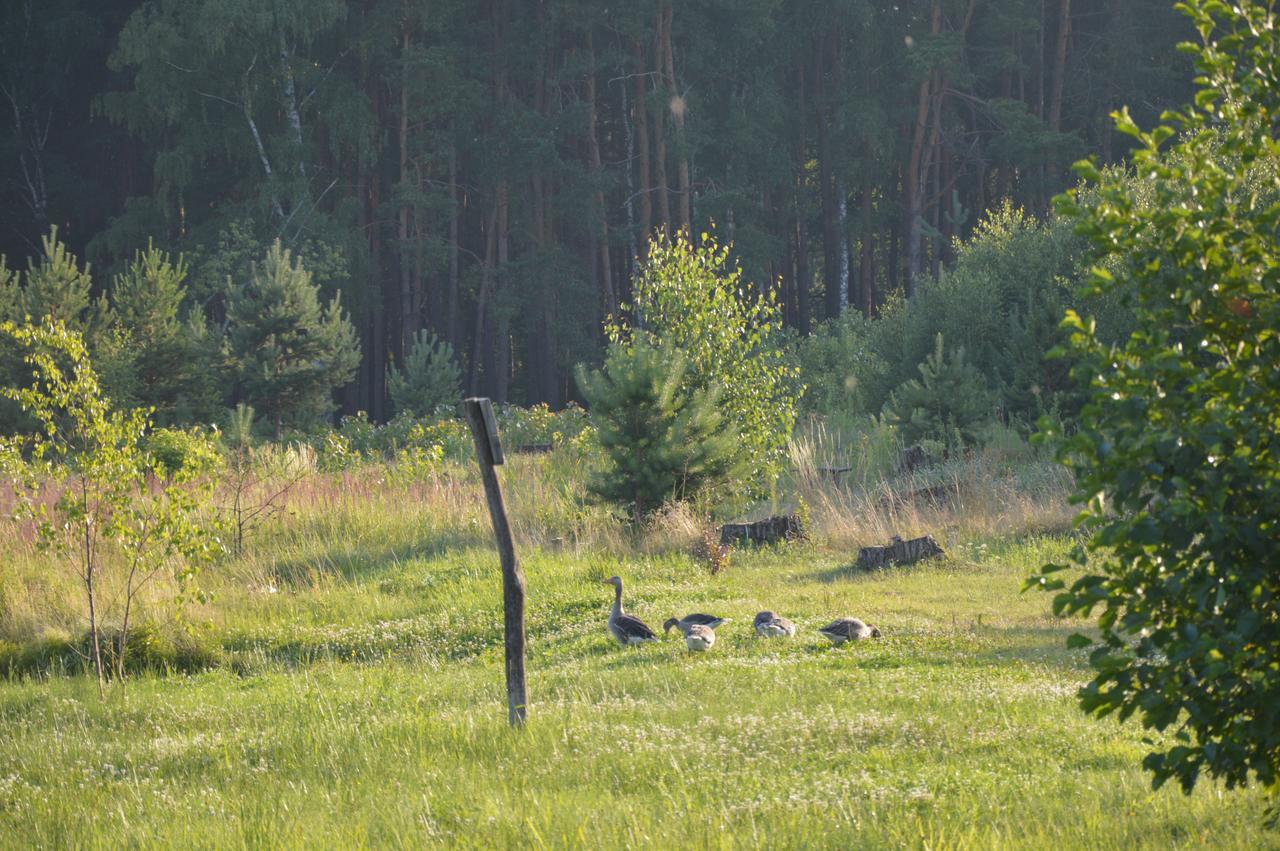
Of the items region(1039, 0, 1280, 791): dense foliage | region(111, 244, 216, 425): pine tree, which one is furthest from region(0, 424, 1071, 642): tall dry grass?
region(1039, 0, 1280, 791): dense foliage

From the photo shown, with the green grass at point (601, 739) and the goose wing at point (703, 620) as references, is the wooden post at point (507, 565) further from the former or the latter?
the goose wing at point (703, 620)

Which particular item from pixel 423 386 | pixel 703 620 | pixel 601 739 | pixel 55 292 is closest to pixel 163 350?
pixel 55 292

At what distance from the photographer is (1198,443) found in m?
3.51

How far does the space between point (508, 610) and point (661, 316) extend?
9.96 m

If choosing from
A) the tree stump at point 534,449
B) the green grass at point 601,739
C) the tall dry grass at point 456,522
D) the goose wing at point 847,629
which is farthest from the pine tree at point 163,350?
the goose wing at point 847,629

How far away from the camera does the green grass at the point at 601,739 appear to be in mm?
5355

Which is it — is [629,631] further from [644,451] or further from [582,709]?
[644,451]

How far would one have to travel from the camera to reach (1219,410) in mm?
3609

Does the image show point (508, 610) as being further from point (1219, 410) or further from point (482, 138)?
point (482, 138)

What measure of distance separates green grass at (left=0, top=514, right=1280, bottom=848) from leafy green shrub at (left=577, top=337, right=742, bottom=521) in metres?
2.86

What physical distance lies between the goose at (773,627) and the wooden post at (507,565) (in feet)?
9.35

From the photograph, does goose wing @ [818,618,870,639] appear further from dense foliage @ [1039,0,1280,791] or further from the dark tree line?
the dark tree line

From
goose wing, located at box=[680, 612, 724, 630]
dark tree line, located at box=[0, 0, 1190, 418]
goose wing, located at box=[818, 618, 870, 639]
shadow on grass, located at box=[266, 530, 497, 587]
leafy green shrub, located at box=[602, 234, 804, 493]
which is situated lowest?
goose wing, located at box=[818, 618, 870, 639]

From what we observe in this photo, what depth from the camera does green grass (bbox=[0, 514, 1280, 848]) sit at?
17.6ft
